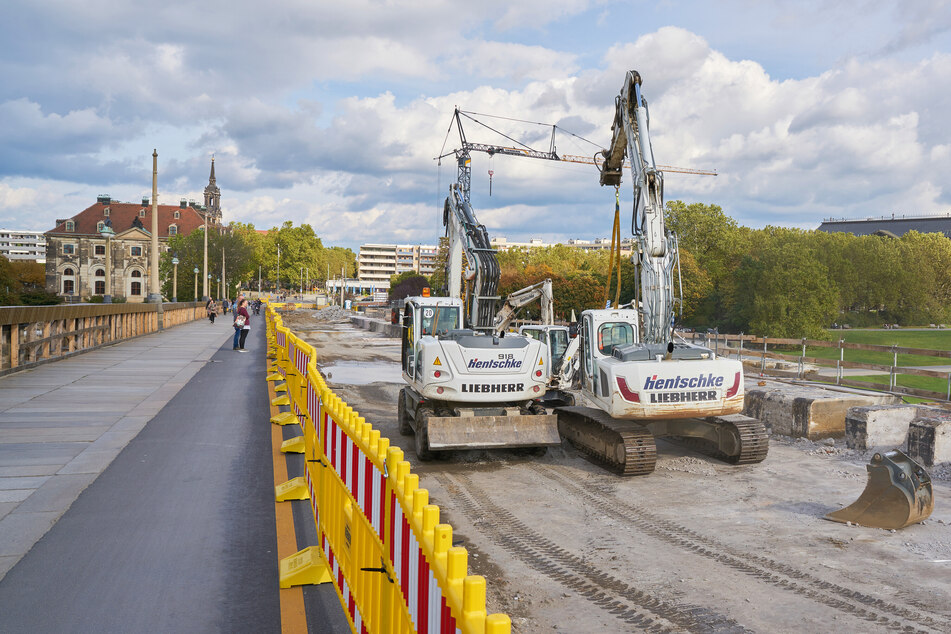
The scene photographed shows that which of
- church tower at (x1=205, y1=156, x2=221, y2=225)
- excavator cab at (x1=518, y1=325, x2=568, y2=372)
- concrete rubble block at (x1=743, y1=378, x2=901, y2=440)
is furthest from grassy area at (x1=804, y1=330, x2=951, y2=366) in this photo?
church tower at (x1=205, y1=156, x2=221, y2=225)

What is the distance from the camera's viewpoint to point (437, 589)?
8.42 ft

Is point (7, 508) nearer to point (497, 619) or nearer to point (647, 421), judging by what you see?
point (497, 619)

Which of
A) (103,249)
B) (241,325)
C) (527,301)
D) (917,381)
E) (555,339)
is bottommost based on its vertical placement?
(917,381)

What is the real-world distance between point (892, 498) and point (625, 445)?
10.4 feet

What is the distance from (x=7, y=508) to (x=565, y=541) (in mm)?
5537

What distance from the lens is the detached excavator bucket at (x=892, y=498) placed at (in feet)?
24.5

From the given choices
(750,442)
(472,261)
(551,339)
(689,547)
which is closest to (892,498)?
(689,547)

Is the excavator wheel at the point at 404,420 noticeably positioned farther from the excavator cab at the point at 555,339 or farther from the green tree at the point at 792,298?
the green tree at the point at 792,298

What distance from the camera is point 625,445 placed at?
9.50 meters

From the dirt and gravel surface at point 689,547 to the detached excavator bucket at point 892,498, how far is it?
0.15m

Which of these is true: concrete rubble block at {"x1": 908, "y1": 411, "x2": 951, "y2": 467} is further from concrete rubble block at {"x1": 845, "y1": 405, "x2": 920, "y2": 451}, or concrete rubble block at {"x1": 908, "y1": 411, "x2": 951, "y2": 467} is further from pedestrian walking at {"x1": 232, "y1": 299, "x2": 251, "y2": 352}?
pedestrian walking at {"x1": 232, "y1": 299, "x2": 251, "y2": 352}

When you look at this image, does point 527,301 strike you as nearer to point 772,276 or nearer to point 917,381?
point 917,381

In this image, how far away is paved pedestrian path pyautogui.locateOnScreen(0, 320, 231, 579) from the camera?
22.7ft

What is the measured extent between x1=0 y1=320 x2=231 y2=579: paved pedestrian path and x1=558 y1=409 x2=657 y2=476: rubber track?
663cm
